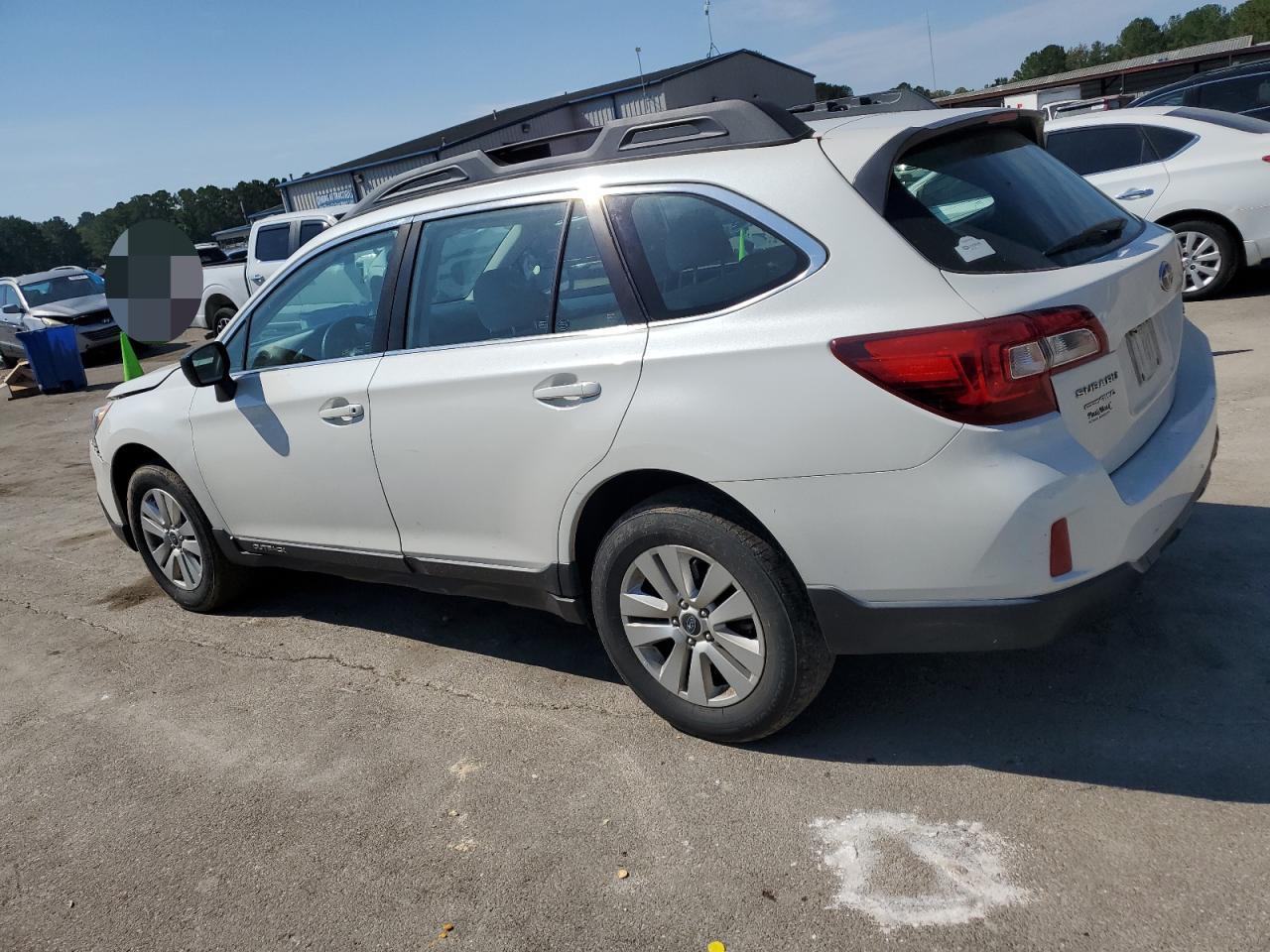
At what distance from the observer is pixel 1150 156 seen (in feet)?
29.7

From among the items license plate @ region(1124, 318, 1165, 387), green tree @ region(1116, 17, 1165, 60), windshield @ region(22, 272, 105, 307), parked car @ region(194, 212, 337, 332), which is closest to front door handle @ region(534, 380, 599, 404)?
license plate @ region(1124, 318, 1165, 387)

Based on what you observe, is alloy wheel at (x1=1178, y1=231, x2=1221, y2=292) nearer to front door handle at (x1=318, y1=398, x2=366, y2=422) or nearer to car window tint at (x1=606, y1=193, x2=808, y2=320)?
car window tint at (x1=606, y1=193, x2=808, y2=320)

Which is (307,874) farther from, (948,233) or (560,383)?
(948,233)

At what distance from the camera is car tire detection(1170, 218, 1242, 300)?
8.95 m

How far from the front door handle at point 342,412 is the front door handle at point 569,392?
945mm

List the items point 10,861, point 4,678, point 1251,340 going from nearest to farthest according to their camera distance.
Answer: point 10,861 → point 4,678 → point 1251,340

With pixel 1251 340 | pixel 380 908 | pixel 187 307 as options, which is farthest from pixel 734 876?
pixel 187 307

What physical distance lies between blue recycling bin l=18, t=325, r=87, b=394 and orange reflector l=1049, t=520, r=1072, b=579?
1665 cm

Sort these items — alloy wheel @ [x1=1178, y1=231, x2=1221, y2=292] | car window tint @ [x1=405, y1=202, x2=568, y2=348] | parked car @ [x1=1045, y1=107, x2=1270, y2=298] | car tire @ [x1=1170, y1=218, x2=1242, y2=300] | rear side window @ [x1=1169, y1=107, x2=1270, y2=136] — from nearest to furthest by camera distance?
car window tint @ [x1=405, y1=202, x2=568, y2=348], parked car @ [x1=1045, y1=107, x2=1270, y2=298], rear side window @ [x1=1169, y1=107, x2=1270, y2=136], car tire @ [x1=1170, y1=218, x2=1242, y2=300], alloy wheel @ [x1=1178, y1=231, x2=1221, y2=292]

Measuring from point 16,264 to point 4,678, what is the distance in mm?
138844

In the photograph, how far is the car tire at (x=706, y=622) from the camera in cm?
303

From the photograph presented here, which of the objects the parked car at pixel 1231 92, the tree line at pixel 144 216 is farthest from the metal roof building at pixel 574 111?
the tree line at pixel 144 216

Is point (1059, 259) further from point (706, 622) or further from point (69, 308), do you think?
point (69, 308)

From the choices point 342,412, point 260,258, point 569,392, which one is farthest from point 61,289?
point 569,392
